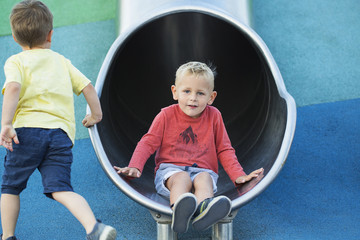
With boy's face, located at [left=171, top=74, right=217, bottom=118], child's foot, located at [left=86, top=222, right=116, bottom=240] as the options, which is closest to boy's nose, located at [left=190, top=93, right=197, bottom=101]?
boy's face, located at [left=171, top=74, right=217, bottom=118]

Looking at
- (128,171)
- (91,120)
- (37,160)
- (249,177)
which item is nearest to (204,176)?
Answer: (249,177)

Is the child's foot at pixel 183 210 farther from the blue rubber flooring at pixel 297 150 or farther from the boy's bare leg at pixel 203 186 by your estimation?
the blue rubber flooring at pixel 297 150

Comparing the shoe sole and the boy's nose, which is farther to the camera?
the boy's nose

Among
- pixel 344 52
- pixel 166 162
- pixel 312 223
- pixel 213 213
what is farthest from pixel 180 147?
pixel 344 52

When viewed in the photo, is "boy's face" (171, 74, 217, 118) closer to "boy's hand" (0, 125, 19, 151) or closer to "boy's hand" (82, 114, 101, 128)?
"boy's hand" (82, 114, 101, 128)

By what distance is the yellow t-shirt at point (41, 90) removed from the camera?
195 centimetres

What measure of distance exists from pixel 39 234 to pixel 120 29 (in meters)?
1.58

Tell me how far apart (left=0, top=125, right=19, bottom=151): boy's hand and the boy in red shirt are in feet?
1.58

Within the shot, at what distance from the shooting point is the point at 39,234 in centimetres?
241

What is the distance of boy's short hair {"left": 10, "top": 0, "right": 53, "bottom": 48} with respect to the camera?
198cm

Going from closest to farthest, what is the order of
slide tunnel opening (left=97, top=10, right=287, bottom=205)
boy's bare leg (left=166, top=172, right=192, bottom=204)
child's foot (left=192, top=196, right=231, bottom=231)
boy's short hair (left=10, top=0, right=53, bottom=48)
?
child's foot (left=192, top=196, right=231, bottom=231), boy's short hair (left=10, top=0, right=53, bottom=48), boy's bare leg (left=166, top=172, right=192, bottom=204), slide tunnel opening (left=97, top=10, right=287, bottom=205)

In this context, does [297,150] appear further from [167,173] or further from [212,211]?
[212,211]

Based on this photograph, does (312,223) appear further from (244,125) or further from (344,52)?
(344,52)

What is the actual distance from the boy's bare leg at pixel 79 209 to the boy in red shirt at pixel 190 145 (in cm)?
30
